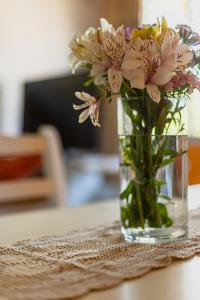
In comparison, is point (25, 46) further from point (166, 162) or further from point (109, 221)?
point (166, 162)

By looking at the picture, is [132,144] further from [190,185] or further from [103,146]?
[103,146]

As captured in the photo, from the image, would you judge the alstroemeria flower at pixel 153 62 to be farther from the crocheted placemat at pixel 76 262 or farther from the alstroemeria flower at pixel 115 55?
the crocheted placemat at pixel 76 262

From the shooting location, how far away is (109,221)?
96cm

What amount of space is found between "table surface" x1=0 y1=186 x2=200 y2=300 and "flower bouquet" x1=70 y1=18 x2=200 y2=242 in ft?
0.22

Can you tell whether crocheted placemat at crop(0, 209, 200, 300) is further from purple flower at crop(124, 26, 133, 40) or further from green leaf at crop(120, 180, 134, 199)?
purple flower at crop(124, 26, 133, 40)

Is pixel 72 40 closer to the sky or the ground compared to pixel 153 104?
closer to the sky

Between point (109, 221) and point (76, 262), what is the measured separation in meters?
0.34

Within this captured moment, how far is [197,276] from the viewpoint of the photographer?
0.57 metres

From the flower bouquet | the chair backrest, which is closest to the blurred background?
the chair backrest

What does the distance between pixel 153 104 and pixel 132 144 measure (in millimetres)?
74

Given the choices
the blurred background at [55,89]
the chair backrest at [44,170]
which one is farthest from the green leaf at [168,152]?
the blurred background at [55,89]

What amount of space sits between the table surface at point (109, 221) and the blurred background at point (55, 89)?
1.98 metres

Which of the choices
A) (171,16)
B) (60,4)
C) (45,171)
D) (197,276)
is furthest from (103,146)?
(197,276)

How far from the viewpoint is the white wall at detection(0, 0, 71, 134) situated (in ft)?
12.9
